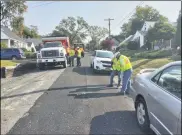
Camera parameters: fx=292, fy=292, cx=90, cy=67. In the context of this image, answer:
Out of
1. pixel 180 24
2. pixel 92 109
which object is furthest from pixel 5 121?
pixel 180 24

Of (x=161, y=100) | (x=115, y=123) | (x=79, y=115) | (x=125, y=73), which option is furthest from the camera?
(x=125, y=73)

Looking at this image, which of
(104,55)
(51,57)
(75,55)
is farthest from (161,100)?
(75,55)

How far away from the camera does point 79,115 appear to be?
7.13 meters

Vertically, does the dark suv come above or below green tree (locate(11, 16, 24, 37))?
below

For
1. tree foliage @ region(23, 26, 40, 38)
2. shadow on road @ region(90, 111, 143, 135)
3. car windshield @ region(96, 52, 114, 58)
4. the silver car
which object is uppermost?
tree foliage @ region(23, 26, 40, 38)

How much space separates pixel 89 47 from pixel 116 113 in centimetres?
11424

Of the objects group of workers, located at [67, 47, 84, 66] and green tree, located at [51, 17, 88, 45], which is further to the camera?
A: green tree, located at [51, 17, 88, 45]

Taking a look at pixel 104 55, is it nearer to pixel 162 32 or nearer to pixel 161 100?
pixel 161 100

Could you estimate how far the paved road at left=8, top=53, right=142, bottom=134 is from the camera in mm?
6016

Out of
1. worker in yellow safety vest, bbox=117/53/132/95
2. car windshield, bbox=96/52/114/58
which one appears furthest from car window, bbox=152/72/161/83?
car windshield, bbox=96/52/114/58

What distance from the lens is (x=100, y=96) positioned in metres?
9.67

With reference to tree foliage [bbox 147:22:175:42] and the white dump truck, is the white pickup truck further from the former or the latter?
tree foliage [bbox 147:22:175:42]

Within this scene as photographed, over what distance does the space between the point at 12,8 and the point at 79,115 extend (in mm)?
23134

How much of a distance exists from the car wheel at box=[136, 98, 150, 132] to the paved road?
0.15m
